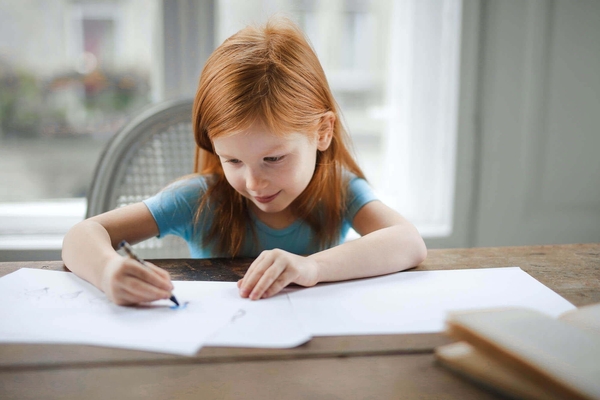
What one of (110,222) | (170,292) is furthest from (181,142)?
(170,292)

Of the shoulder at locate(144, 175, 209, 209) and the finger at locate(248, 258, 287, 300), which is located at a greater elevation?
the shoulder at locate(144, 175, 209, 209)

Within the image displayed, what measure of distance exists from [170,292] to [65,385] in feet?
0.58

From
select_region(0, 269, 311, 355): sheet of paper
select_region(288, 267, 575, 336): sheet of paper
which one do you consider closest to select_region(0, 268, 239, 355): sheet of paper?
select_region(0, 269, 311, 355): sheet of paper

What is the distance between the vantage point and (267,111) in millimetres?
781

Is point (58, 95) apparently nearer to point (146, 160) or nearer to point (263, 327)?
point (146, 160)

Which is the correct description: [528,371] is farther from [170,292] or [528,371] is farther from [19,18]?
[19,18]

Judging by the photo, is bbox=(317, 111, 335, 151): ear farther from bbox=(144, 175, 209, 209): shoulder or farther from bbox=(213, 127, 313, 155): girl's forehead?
bbox=(144, 175, 209, 209): shoulder

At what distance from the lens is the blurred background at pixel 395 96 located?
5.50 ft

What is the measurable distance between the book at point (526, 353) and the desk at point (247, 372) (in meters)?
0.02

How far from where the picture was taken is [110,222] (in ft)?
2.75

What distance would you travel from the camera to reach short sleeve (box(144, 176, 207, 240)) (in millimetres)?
951

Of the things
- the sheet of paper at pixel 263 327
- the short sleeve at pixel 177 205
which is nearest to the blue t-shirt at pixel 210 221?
the short sleeve at pixel 177 205

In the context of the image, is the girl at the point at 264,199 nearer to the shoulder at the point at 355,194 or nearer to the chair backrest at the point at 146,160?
the shoulder at the point at 355,194

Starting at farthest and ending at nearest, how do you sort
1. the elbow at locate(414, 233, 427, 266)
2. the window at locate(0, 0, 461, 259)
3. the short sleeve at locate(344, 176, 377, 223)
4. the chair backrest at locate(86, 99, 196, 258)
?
the window at locate(0, 0, 461, 259), the chair backrest at locate(86, 99, 196, 258), the short sleeve at locate(344, 176, 377, 223), the elbow at locate(414, 233, 427, 266)
